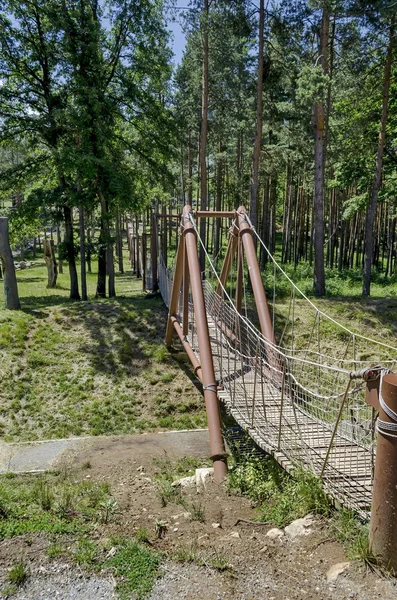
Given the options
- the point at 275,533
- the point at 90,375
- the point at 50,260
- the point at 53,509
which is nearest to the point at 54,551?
the point at 53,509

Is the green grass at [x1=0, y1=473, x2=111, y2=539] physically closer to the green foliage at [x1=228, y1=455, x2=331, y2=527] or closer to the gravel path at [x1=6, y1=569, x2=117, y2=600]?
the gravel path at [x1=6, y1=569, x2=117, y2=600]

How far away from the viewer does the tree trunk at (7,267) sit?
9688 millimetres

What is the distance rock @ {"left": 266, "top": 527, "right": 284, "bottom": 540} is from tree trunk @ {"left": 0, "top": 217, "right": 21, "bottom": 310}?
8.39m

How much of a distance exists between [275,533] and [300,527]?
0.54ft

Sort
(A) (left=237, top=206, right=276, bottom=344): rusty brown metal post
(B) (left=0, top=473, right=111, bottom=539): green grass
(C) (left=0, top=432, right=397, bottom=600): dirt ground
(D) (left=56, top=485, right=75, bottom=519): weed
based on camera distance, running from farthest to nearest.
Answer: (A) (left=237, top=206, right=276, bottom=344): rusty brown metal post → (D) (left=56, top=485, right=75, bottom=519): weed → (B) (left=0, top=473, right=111, bottom=539): green grass → (C) (left=0, top=432, right=397, bottom=600): dirt ground

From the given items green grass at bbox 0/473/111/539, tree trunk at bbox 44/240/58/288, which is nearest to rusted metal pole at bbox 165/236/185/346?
green grass at bbox 0/473/111/539

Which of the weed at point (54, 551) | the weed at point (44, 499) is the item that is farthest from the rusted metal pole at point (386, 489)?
Answer: the weed at point (44, 499)

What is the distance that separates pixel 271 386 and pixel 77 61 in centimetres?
1014

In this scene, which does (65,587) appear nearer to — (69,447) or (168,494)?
(168,494)

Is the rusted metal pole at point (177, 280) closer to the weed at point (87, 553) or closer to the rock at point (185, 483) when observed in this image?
the rock at point (185, 483)

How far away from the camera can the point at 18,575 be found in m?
2.64

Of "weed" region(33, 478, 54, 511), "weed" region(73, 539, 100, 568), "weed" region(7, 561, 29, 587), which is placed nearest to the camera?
"weed" region(7, 561, 29, 587)

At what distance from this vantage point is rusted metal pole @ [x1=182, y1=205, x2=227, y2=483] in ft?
14.6

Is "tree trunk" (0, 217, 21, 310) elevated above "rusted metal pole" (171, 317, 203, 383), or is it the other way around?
"tree trunk" (0, 217, 21, 310)
